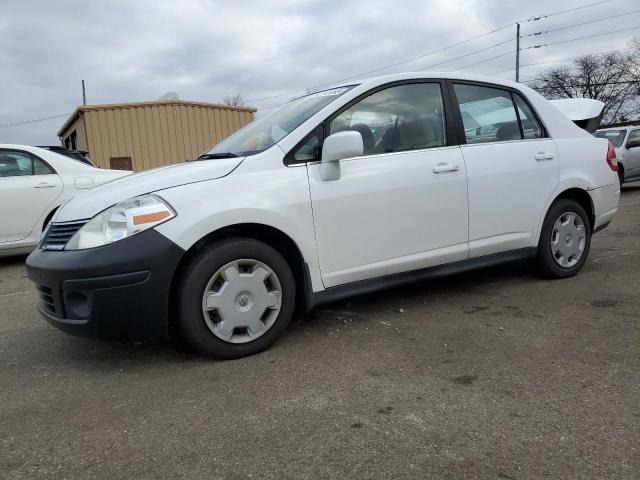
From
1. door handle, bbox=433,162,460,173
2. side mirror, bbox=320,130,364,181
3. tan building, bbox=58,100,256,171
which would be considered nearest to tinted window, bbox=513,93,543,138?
door handle, bbox=433,162,460,173

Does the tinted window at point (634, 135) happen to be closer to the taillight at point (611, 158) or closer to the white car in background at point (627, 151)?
the white car in background at point (627, 151)

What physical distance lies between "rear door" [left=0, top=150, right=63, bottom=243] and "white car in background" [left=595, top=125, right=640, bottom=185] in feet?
37.0

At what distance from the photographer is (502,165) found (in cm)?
392

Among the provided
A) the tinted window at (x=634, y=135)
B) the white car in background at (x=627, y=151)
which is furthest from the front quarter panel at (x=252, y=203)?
the tinted window at (x=634, y=135)

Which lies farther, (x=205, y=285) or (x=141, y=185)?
(x=141, y=185)

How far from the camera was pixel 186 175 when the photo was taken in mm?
2990

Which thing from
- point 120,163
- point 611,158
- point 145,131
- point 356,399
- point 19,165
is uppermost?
point 145,131

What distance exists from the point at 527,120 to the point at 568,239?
1.04 m

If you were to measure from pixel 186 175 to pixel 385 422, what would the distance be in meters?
1.69

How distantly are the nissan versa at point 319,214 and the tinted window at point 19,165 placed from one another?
371cm

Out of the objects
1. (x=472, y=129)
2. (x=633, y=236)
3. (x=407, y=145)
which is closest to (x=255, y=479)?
(x=407, y=145)

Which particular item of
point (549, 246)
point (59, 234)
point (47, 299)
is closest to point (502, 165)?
point (549, 246)

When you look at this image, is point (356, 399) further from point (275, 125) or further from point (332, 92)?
point (332, 92)

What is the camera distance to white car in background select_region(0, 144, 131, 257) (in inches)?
245
